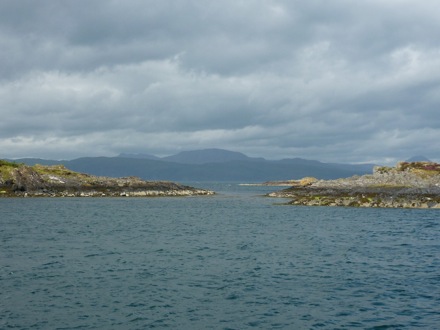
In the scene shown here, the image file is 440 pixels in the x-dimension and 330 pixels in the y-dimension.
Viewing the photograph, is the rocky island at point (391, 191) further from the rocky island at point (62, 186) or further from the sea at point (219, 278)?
the rocky island at point (62, 186)

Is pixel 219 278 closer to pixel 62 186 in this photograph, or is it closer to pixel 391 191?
pixel 391 191

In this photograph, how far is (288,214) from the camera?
7669 centimetres

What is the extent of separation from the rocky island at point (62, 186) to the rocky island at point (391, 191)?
4165 centimetres

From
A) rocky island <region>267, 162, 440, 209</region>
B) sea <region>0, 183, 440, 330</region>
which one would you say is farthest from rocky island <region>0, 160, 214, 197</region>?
sea <region>0, 183, 440, 330</region>

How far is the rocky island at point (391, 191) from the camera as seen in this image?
85.6 metres

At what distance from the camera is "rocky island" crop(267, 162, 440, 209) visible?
85.6 meters

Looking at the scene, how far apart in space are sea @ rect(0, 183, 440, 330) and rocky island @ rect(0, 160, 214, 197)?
2703 inches

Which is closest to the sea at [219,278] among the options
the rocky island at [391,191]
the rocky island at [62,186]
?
the rocky island at [391,191]

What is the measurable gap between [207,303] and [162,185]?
124m

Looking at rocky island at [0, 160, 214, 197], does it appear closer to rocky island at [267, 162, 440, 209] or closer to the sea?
rocky island at [267, 162, 440, 209]

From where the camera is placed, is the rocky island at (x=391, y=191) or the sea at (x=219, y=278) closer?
the sea at (x=219, y=278)

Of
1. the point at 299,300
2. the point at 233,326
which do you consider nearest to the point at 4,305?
the point at 233,326

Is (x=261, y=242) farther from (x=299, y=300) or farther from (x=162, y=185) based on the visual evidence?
(x=162, y=185)

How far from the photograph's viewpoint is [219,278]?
2905 cm
